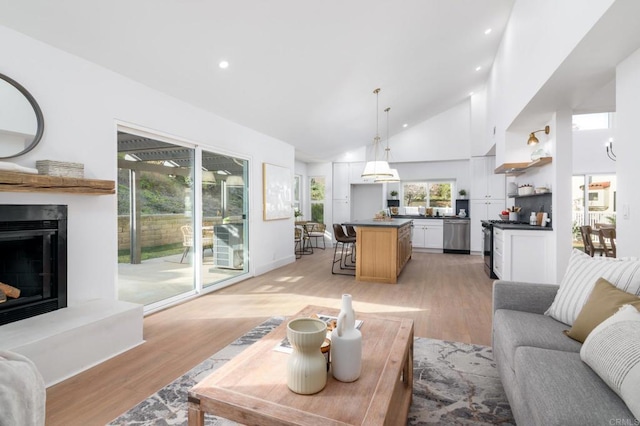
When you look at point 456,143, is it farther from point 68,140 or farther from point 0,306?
point 0,306

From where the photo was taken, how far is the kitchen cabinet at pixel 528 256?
165 inches

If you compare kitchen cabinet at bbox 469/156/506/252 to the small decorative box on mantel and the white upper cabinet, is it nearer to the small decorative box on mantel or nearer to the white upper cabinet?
the white upper cabinet

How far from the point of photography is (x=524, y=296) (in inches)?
86.3

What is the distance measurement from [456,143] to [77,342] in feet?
27.2

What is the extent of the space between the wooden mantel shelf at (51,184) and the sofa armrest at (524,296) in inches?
126

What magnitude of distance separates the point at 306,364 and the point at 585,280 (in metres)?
1.73

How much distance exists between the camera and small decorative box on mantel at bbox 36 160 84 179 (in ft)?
7.96

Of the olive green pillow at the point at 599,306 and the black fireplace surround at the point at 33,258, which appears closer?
the olive green pillow at the point at 599,306

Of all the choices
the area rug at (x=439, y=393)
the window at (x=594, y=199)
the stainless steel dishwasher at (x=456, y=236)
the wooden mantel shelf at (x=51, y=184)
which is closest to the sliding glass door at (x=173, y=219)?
the wooden mantel shelf at (x=51, y=184)

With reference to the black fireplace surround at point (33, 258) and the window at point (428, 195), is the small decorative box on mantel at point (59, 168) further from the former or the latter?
the window at point (428, 195)

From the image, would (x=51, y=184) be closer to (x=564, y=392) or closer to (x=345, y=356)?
(x=345, y=356)

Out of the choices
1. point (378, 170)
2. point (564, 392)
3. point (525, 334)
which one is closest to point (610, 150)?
point (378, 170)

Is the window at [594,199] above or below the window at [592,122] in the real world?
below

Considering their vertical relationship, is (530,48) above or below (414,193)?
above
